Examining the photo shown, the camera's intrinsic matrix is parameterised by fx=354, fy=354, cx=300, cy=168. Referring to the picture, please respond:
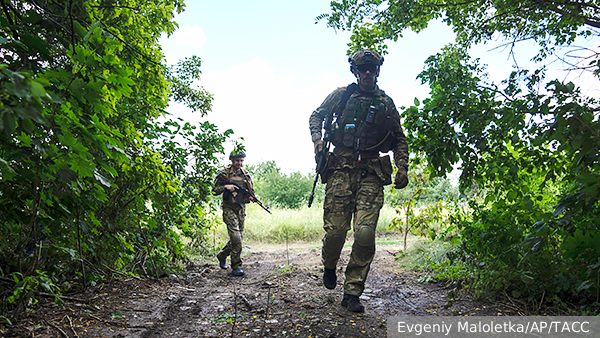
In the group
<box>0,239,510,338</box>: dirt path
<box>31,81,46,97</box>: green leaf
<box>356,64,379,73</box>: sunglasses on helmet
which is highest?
<box>356,64,379,73</box>: sunglasses on helmet

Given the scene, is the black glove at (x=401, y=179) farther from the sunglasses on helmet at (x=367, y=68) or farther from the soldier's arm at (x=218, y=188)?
the soldier's arm at (x=218, y=188)

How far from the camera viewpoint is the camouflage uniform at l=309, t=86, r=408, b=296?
3.21 meters

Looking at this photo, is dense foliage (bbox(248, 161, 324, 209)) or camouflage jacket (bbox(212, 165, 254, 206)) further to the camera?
dense foliage (bbox(248, 161, 324, 209))

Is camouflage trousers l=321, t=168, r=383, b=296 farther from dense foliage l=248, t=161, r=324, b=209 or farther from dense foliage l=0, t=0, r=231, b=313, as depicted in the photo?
dense foliage l=248, t=161, r=324, b=209

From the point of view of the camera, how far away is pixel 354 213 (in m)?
3.32

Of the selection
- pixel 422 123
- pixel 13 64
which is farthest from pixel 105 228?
pixel 422 123

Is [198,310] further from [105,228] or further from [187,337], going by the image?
[105,228]

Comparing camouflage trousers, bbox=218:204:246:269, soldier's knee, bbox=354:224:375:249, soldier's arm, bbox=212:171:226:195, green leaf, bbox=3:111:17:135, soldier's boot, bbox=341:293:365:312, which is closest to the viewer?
green leaf, bbox=3:111:17:135

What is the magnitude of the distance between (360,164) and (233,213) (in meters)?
3.14

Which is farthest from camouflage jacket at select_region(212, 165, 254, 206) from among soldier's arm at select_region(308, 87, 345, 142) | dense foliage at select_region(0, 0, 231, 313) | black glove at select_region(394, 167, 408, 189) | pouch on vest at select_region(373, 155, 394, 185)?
black glove at select_region(394, 167, 408, 189)

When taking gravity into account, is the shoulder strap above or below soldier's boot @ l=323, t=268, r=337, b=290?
above

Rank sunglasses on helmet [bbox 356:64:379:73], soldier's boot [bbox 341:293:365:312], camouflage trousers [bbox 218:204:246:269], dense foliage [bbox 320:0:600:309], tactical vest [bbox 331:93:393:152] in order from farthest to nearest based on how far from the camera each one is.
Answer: camouflage trousers [bbox 218:204:246:269], sunglasses on helmet [bbox 356:64:379:73], tactical vest [bbox 331:93:393:152], soldier's boot [bbox 341:293:365:312], dense foliage [bbox 320:0:600:309]

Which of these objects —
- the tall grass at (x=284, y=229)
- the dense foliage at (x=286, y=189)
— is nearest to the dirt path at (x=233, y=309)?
the tall grass at (x=284, y=229)

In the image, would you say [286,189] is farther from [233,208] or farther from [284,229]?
[233,208]
